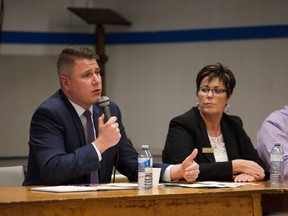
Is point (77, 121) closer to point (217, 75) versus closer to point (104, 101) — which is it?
point (104, 101)

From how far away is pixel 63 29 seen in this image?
26.9 ft

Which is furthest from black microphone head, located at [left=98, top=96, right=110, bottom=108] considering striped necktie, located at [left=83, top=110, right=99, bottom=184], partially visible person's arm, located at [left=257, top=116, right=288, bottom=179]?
partially visible person's arm, located at [left=257, top=116, right=288, bottom=179]

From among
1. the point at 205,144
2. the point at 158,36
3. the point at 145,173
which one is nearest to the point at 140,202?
the point at 145,173

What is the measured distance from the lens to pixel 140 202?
251 cm

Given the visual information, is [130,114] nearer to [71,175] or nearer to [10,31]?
[10,31]

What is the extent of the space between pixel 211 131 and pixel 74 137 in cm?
117

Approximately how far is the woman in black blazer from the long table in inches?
35.0

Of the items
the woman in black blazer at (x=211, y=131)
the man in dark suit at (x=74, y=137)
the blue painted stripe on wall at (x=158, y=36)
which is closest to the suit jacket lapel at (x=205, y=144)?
the woman in black blazer at (x=211, y=131)

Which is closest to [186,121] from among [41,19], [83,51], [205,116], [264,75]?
[205,116]

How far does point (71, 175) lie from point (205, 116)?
132 centimetres

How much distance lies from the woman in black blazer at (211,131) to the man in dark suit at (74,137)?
426 mm

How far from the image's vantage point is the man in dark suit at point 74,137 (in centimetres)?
299

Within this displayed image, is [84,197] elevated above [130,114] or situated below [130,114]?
above

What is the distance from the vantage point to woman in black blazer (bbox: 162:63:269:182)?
381cm
